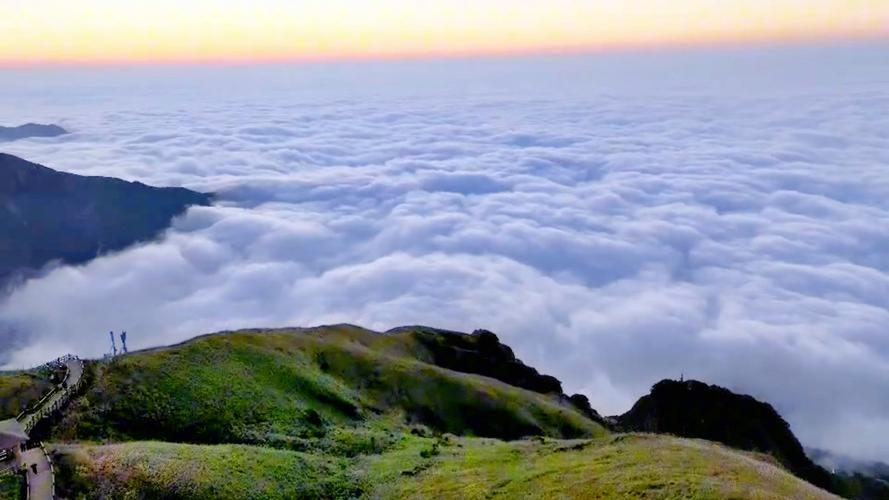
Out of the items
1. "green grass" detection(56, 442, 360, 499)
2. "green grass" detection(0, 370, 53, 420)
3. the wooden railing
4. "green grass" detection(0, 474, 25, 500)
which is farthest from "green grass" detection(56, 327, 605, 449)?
"green grass" detection(0, 474, 25, 500)

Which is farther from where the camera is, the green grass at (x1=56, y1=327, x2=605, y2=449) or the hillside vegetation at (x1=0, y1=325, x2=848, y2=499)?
the green grass at (x1=56, y1=327, x2=605, y2=449)

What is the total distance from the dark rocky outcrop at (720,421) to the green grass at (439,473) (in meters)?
48.8

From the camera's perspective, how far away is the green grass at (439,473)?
35781mm

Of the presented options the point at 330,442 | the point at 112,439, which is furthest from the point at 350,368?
the point at 112,439

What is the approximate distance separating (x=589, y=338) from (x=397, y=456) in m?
145

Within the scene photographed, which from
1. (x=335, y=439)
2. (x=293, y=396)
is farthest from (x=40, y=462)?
(x=293, y=396)

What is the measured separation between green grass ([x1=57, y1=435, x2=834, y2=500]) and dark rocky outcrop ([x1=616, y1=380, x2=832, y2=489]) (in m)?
48.8

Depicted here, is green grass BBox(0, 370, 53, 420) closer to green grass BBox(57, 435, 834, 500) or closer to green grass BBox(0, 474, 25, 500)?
green grass BBox(57, 435, 834, 500)

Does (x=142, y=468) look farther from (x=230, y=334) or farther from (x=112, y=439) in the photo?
(x=230, y=334)

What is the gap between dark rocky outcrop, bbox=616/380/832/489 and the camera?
298ft

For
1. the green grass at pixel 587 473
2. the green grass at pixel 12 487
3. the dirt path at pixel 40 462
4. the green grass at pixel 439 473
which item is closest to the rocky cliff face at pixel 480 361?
the green grass at pixel 587 473

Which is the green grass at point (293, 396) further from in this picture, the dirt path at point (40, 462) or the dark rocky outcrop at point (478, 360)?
the dark rocky outcrop at point (478, 360)

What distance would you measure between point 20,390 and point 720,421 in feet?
270

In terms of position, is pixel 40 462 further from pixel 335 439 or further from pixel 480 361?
pixel 480 361
